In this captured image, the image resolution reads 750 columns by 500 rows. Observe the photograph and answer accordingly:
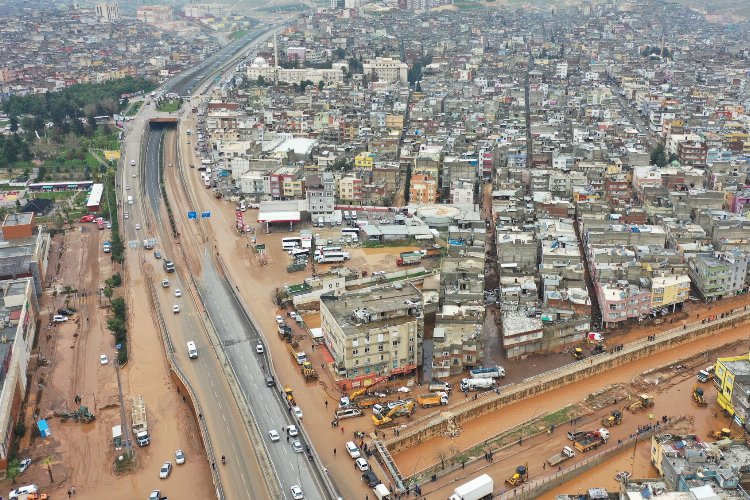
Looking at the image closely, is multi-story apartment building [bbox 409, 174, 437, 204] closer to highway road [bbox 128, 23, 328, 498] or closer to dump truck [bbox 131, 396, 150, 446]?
highway road [bbox 128, 23, 328, 498]

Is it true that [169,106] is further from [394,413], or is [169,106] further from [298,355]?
[394,413]

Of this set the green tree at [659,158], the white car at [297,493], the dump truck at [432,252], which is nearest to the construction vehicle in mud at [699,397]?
the white car at [297,493]

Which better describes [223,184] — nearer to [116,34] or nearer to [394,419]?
[394,419]

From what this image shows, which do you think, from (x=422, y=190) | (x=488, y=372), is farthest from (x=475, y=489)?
(x=422, y=190)

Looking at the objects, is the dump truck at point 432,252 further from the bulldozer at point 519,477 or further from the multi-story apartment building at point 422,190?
the bulldozer at point 519,477

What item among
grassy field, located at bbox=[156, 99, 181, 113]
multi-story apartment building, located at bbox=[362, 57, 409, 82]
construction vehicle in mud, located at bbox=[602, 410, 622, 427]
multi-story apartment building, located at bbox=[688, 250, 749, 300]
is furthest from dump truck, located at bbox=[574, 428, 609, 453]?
multi-story apartment building, located at bbox=[362, 57, 409, 82]

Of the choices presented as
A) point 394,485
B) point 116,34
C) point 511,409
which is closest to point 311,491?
point 394,485
